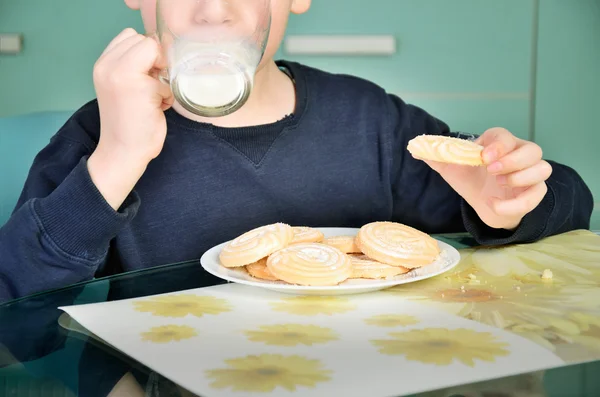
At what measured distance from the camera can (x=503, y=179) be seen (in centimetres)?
92

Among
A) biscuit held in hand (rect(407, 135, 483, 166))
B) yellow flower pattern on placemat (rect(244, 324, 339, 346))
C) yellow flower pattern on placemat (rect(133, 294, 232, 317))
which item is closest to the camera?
yellow flower pattern on placemat (rect(244, 324, 339, 346))

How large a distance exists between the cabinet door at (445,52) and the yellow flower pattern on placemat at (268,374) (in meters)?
1.67

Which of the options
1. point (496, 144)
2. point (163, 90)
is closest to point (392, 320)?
point (496, 144)

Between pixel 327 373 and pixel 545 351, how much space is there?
18 centimetres

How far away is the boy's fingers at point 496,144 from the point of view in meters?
0.85

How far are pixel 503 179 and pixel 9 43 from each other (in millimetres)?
1513

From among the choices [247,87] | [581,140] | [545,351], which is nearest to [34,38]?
[247,87]

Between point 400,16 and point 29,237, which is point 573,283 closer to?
point 29,237

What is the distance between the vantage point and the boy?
3.02 ft

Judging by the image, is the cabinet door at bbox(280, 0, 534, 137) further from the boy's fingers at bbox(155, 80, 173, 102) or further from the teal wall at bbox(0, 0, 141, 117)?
the boy's fingers at bbox(155, 80, 173, 102)

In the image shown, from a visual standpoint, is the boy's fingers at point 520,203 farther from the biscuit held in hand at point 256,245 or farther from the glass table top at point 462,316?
the biscuit held in hand at point 256,245

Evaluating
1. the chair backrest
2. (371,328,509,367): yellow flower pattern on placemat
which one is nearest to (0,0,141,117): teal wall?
the chair backrest

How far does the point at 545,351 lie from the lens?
1.97 feet

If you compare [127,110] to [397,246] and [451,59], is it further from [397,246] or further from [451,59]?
[451,59]
